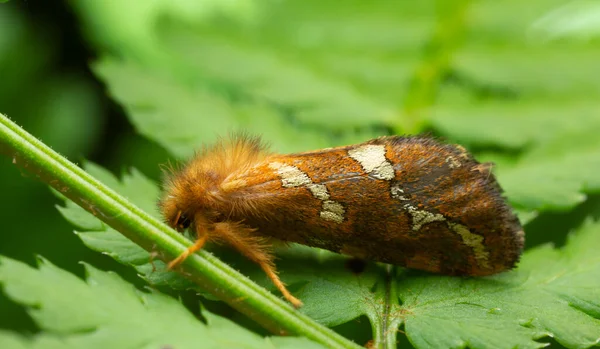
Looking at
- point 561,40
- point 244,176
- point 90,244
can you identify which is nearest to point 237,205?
point 244,176

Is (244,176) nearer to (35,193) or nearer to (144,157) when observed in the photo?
(144,157)

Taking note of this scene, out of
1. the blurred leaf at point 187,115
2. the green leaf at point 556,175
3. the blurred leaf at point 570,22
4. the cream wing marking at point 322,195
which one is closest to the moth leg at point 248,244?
the cream wing marking at point 322,195

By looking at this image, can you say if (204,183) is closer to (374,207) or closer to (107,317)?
(374,207)

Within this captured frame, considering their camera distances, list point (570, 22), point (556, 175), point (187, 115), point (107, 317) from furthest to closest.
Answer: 1. point (570, 22)
2. point (187, 115)
3. point (556, 175)
4. point (107, 317)

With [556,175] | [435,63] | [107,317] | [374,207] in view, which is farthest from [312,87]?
[107,317]

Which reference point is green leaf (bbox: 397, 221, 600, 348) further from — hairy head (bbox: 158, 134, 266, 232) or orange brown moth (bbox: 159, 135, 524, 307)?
hairy head (bbox: 158, 134, 266, 232)

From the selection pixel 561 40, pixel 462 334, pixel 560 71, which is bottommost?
pixel 462 334

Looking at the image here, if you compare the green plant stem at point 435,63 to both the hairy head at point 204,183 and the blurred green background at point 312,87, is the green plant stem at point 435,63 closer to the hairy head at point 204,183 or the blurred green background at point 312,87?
the blurred green background at point 312,87
